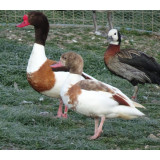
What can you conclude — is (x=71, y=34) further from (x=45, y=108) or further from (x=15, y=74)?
(x=45, y=108)

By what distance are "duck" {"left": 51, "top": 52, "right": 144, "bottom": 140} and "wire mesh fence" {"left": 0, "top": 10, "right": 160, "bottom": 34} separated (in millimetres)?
6844

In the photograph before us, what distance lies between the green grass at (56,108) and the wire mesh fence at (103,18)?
957mm

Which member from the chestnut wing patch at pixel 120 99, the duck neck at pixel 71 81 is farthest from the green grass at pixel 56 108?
the duck neck at pixel 71 81

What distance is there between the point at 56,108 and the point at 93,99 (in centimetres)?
166

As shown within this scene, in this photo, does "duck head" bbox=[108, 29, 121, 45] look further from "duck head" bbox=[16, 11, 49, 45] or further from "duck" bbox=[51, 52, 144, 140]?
"duck" bbox=[51, 52, 144, 140]

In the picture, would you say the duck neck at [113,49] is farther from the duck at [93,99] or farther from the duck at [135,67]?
the duck at [93,99]

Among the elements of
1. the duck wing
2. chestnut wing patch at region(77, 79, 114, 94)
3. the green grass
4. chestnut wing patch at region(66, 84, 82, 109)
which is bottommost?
the green grass

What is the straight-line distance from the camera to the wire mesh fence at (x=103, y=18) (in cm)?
1203

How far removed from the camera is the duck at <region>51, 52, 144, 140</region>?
5027 mm

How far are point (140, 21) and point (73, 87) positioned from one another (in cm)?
774

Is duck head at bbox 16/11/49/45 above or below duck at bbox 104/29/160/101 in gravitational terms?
above

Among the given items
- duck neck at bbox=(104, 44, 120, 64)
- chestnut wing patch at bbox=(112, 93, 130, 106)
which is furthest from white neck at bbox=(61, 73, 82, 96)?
duck neck at bbox=(104, 44, 120, 64)

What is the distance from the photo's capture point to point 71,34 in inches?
437

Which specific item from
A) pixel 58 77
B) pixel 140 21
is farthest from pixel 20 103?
pixel 140 21
